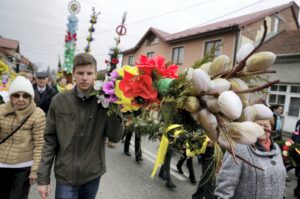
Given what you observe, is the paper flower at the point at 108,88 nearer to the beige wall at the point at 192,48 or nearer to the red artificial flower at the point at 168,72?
the red artificial flower at the point at 168,72

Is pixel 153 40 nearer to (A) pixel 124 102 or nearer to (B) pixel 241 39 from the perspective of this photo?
(B) pixel 241 39

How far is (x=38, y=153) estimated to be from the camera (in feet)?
9.05

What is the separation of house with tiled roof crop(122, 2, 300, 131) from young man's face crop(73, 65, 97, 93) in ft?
33.9

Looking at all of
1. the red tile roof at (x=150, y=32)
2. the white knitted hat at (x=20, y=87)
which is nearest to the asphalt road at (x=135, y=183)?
the white knitted hat at (x=20, y=87)

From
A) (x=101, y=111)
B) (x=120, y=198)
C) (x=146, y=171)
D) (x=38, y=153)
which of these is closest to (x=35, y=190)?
(x=120, y=198)

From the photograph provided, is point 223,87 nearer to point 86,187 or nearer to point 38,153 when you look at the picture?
point 86,187

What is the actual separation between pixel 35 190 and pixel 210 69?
4.10 metres

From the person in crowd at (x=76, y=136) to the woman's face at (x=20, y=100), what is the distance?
81 centimetres

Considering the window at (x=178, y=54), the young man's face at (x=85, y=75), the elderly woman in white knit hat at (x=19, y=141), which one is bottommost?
the elderly woman in white knit hat at (x=19, y=141)

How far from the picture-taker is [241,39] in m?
16.0

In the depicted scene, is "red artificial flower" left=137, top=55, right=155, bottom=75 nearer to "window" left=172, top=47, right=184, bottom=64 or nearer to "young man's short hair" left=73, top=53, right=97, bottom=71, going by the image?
"young man's short hair" left=73, top=53, right=97, bottom=71

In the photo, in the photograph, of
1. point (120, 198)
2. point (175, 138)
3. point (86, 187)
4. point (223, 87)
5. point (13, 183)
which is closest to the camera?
point (223, 87)

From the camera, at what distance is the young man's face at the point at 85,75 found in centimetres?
194

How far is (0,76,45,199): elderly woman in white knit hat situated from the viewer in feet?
8.73
